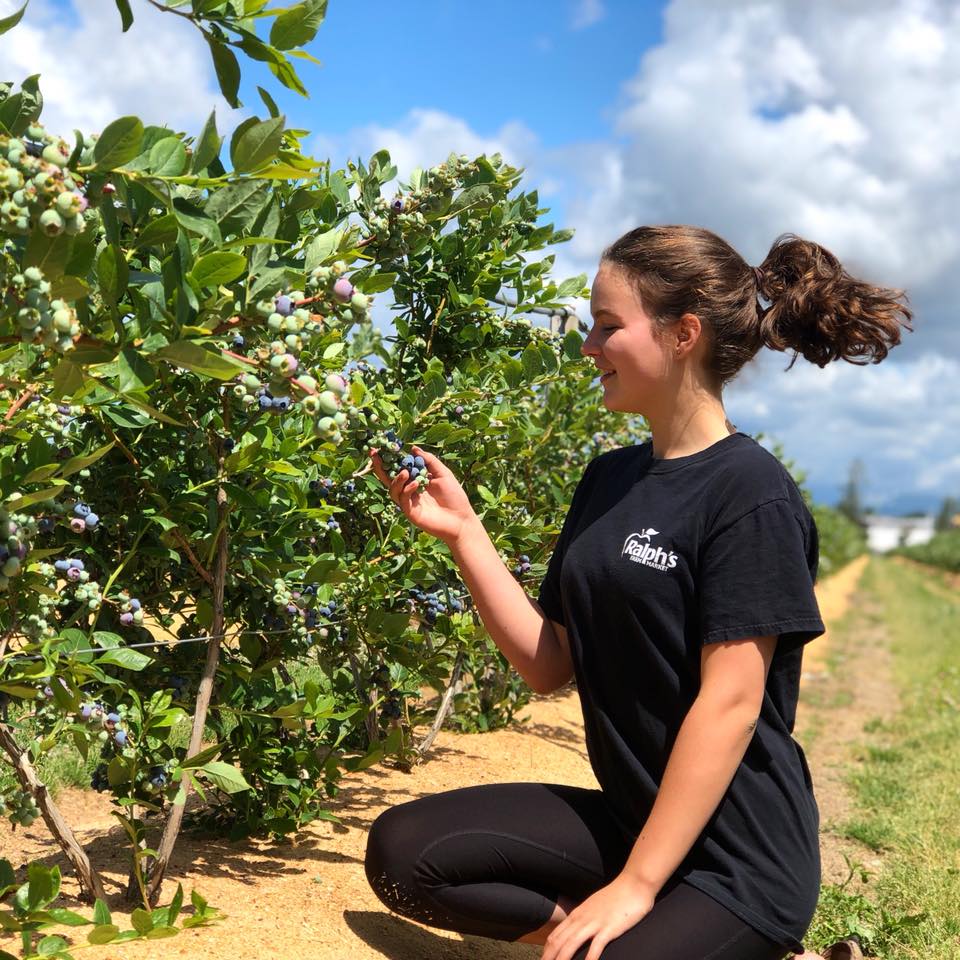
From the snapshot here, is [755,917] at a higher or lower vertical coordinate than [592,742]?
lower

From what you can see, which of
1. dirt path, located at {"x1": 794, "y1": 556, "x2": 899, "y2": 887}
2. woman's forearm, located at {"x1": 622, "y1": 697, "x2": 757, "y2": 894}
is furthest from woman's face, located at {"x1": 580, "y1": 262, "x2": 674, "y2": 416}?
dirt path, located at {"x1": 794, "y1": 556, "x2": 899, "y2": 887}

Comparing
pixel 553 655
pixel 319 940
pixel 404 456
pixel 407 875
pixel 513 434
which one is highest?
pixel 513 434

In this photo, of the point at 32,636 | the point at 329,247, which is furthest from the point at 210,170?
the point at 32,636

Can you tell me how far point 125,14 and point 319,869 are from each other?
1.98 m

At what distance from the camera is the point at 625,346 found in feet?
7.34

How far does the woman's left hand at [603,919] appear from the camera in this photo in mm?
1907

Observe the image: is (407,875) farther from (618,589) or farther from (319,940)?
(618,589)

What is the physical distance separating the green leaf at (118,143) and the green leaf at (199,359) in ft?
0.83

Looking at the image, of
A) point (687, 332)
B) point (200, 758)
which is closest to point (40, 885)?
point (200, 758)

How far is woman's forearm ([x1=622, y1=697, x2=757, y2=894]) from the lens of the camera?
194 centimetres

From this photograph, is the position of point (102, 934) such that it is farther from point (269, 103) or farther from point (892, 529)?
point (892, 529)

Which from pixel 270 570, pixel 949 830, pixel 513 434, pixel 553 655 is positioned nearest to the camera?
pixel 270 570

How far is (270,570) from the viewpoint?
227cm

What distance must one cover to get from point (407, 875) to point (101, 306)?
135cm
